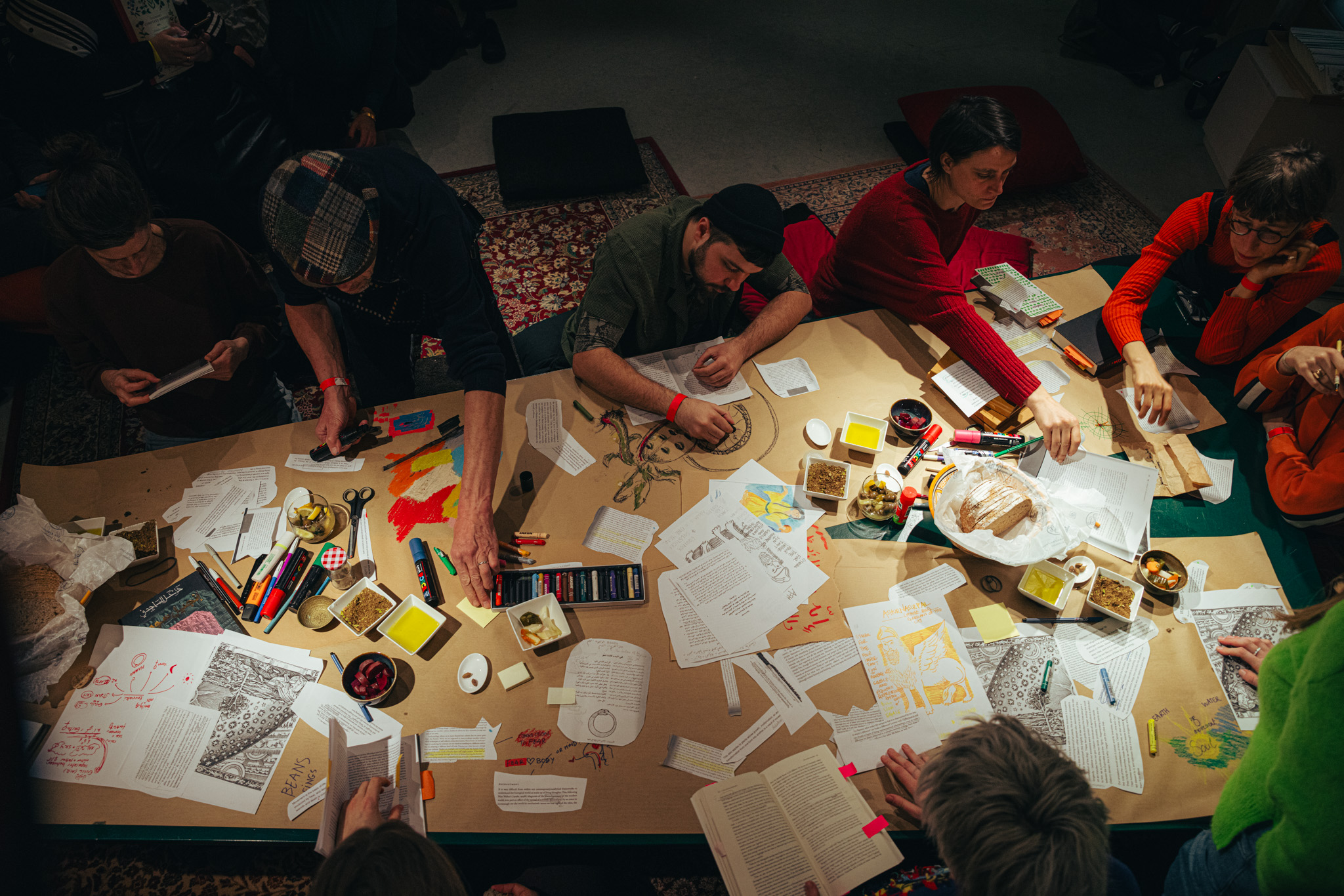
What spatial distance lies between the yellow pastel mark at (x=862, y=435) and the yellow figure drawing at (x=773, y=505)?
260mm

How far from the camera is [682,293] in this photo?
2150 millimetres

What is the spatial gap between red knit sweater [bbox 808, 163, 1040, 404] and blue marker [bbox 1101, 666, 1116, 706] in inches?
32.4

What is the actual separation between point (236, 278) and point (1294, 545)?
10.7 feet

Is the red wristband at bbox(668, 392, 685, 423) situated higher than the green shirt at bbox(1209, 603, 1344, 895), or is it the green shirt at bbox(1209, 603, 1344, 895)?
the green shirt at bbox(1209, 603, 1344, 895)

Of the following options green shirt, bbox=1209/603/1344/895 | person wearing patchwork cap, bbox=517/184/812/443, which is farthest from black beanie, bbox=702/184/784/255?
green shirt, bbox=1209/603/1344/895

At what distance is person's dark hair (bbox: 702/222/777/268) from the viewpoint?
1.94m

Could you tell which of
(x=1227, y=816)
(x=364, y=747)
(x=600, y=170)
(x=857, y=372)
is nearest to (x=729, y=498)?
(x=857, y=372)

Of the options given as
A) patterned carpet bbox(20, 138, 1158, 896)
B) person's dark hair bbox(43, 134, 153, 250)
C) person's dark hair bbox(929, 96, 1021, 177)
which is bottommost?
patterned carpet bbox(20, 138, 1158, 896)

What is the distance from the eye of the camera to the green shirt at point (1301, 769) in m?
1.11

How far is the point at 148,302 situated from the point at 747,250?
1.80 meters

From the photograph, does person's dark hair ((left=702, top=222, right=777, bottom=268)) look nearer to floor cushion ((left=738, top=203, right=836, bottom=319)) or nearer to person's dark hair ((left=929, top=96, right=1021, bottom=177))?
person's dark hair ((left=929, top=96, right=1021, bottom=177))

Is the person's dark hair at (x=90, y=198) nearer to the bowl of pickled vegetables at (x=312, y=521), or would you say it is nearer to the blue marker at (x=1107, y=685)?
the bowl of pickled vegetables at (x=312, y=521)

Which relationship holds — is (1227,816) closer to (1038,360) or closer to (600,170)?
(1038,360)

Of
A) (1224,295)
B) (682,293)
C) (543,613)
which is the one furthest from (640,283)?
(1224,295)
